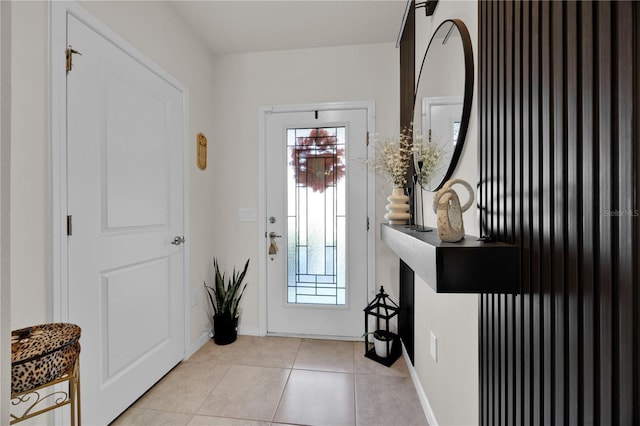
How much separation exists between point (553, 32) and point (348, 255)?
85.5 inches

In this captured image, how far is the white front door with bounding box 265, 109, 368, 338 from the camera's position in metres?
2.62

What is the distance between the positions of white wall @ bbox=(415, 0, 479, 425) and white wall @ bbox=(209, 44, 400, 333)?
2.64 ft

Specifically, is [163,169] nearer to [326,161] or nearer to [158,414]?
[326,161]

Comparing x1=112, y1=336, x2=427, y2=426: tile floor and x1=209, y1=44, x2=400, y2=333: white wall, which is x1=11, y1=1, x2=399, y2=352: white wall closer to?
x1=209, y1=44, x2=400, y2=333: white wall

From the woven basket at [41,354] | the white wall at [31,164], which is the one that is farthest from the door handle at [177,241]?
the woven basket at [41,354]

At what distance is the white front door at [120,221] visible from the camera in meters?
1.45

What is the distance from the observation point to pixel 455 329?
50.1 inches

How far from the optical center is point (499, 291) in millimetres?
751

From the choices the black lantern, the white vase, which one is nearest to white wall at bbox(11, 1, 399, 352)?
the black lantern

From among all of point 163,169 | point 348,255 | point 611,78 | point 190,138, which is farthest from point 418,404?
point 190,138

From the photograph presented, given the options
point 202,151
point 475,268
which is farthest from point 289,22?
point 475,268

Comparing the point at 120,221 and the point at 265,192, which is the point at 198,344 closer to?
the point at 120,221

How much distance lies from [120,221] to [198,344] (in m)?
1.34

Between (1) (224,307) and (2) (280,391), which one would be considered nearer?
(2) (280,391)
